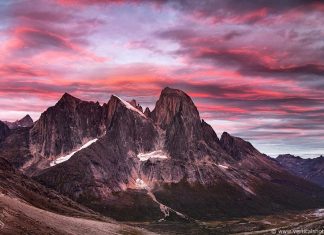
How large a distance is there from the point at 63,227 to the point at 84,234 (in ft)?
36.6

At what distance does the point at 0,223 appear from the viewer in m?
142

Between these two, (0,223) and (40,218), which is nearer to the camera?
(0,223)

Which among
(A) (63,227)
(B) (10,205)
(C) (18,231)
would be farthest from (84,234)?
(C) (18,231)

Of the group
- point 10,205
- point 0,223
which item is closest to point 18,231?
point 0,223

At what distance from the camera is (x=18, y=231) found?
143 m

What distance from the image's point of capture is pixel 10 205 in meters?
175

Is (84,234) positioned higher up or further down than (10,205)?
further down

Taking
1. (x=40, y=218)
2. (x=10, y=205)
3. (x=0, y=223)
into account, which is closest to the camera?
(x=0, y=223)

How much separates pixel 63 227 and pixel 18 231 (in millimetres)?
49015

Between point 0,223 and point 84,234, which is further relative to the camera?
point 84,234

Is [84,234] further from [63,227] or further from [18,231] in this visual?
[18,231]

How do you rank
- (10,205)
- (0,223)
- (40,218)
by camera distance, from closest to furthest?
(0,223)
(10,205)
(40,218)

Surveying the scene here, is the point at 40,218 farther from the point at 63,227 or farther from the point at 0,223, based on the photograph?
the point at 0,223

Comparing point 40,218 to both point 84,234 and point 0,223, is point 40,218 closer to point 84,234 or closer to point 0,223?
point 84,234
